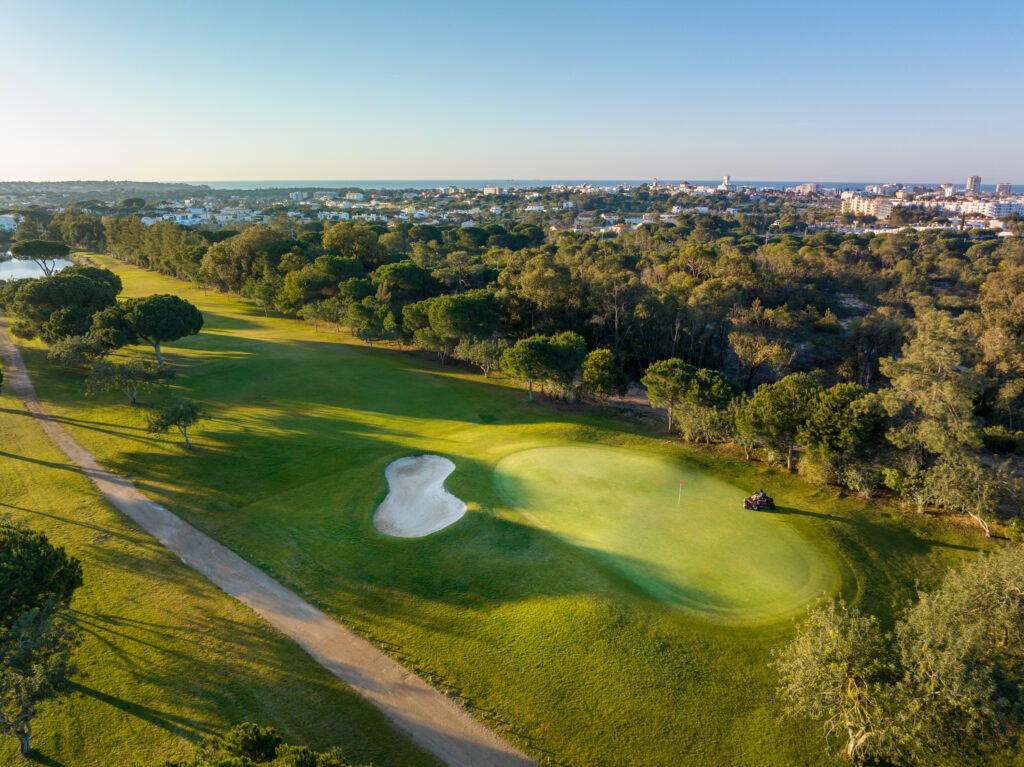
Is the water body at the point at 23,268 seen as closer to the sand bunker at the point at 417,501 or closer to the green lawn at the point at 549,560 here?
the green lawn at the point at 549,560

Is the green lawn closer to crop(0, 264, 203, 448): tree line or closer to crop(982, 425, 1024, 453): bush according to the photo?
crop(0, 264, 203, 448): tree line

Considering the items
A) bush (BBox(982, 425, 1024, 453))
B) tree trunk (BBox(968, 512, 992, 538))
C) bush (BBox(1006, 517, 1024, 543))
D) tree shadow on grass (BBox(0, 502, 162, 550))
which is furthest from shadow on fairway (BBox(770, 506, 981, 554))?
tree shadow on grass (BBox(0, 502, 162, 550))

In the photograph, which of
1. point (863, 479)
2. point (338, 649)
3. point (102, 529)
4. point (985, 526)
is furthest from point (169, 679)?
point (985, 526)

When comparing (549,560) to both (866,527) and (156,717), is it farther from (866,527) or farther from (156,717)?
(866,527)

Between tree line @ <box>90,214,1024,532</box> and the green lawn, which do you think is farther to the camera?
tree line @ <box>90,214,1024,532</box>

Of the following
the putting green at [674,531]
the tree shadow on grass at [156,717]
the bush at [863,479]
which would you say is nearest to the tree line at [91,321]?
the tree shadow on grass at [156,717]

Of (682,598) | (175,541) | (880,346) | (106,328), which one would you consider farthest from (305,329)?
(880,346)

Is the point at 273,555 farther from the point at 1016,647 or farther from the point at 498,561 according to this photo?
the point at 1016,647
